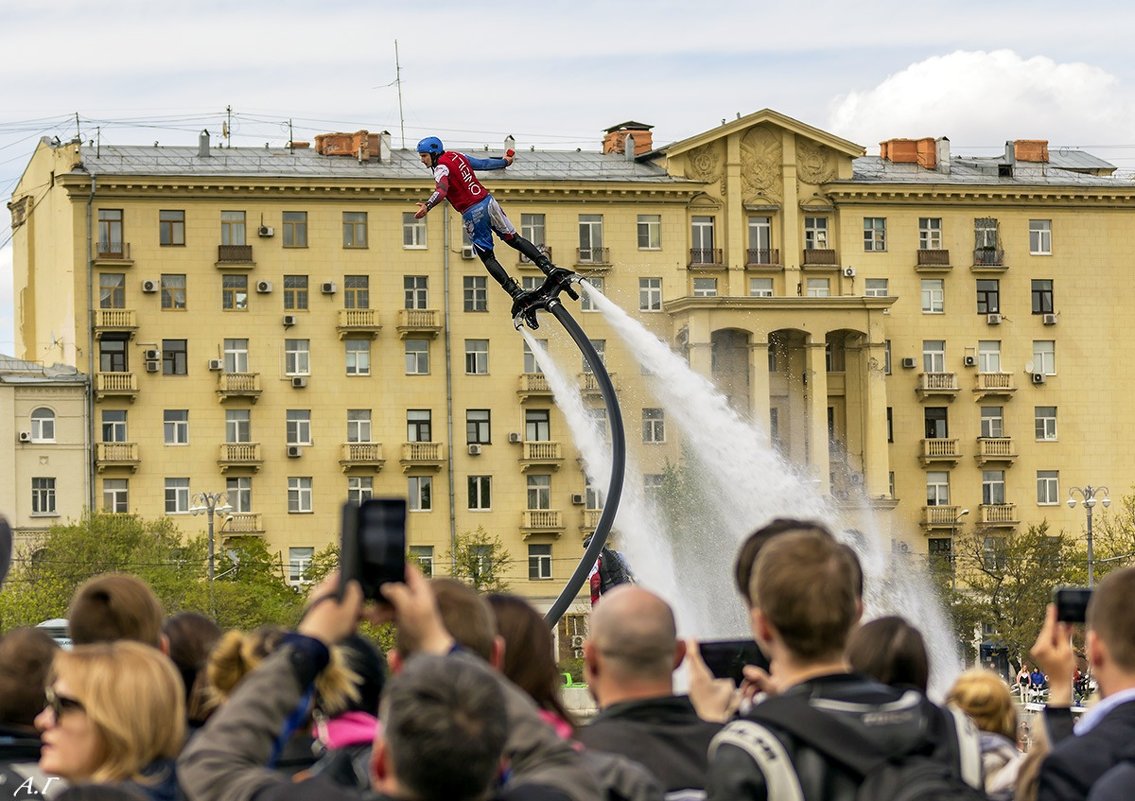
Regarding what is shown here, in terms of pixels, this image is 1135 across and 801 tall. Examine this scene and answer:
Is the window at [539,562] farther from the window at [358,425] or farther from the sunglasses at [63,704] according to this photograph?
the sunglasses at [63,704]

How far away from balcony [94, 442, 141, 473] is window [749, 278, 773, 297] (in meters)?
22.4

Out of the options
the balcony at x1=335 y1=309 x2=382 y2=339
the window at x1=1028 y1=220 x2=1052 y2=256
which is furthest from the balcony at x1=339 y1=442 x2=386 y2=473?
the window at x1=1028 y1=220 x2=1052 y2=256

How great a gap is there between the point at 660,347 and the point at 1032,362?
44.0 metres

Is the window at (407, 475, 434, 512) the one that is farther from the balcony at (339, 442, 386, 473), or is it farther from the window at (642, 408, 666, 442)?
the window at (642, 408, 666, 442)

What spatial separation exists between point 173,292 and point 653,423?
17.2 metres

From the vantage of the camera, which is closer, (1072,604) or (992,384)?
(1072,604)

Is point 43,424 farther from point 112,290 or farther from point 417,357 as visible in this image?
point 417,357

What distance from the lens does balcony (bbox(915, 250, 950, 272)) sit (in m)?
74.9

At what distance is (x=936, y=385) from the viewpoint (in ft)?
246

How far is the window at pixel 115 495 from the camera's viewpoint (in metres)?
68.8

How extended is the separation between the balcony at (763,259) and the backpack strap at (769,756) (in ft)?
225

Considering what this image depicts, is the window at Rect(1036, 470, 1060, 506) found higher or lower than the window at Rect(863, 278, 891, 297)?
lower

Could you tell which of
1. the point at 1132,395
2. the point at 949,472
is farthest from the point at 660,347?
the point at 1132,395

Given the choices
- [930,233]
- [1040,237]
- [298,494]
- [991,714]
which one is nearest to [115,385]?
[298,494]
